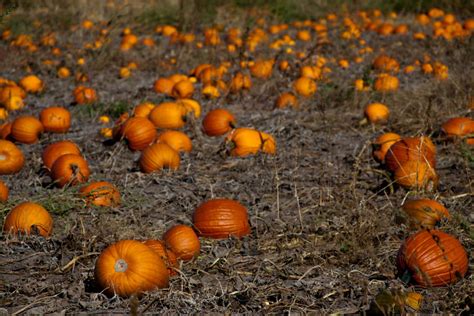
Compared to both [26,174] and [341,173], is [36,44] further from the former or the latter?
[341,173]

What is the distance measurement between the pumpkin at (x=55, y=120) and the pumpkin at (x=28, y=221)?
8.22ft

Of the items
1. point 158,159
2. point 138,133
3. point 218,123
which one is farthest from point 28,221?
point 218,123

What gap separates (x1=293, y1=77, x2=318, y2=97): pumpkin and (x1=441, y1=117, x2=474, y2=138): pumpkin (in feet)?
6.75

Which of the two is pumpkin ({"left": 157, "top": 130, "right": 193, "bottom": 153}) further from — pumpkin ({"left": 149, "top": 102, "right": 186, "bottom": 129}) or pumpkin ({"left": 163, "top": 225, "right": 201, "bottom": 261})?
pumpkin ({"left": 163, "top": 225, "right": 201, "bottom": 261})

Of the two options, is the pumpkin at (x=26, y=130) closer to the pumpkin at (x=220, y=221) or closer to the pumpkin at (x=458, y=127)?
the pumpkin at (x=220, y=221)

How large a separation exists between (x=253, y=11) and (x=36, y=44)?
4022mm

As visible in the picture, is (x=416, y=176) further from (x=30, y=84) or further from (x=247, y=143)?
(x=30, y=84)

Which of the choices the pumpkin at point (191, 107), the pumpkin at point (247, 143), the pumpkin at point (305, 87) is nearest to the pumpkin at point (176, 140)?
the pumpkin at point (247, 143)

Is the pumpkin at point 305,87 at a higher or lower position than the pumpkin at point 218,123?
lower

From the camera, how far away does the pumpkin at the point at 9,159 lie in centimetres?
543

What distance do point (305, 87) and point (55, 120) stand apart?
2826mm

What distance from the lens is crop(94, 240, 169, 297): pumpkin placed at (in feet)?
10.8

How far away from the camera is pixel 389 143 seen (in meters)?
5.51

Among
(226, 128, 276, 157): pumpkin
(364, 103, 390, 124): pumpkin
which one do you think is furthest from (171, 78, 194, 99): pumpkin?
(364, 103, 390, 124): pumpkin
